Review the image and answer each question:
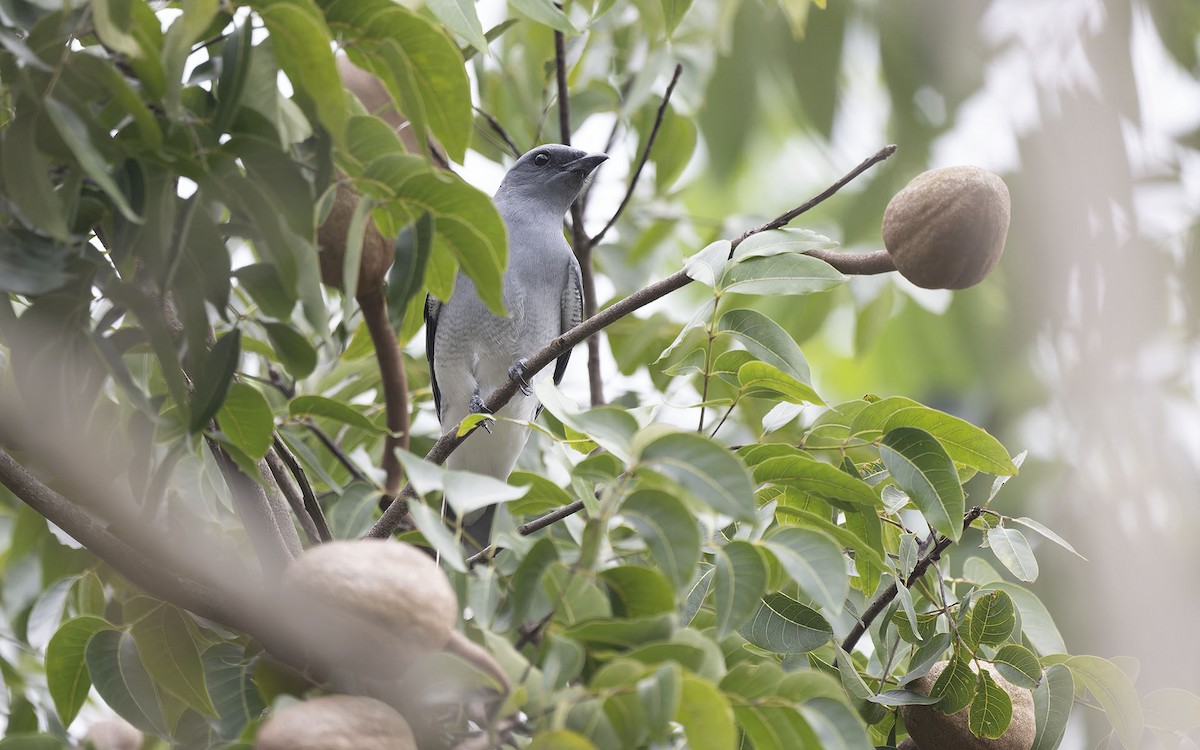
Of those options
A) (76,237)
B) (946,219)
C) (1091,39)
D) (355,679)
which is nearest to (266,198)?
(76,237)

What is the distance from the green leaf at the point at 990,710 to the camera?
196 centimetres

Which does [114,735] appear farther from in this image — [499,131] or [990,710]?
[990,710]

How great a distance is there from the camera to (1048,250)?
2646 millimetres

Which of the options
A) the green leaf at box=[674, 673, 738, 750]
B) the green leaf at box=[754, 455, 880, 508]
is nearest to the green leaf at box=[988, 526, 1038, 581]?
the green leaf at box=[754, 455, 880, 508]

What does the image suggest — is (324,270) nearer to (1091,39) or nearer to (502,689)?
(502,689)

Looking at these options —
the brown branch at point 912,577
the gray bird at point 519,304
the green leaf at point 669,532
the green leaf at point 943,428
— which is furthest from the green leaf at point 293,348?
the gray bird at point 519,304

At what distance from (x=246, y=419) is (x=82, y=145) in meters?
0.53

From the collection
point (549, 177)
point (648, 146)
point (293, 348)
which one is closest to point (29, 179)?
point (293, 348)

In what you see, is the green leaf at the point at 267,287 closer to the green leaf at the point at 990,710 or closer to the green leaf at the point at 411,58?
the green leaf at the point at 411,58

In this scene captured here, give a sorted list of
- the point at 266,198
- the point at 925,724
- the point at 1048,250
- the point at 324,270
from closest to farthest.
Result: the point at 266,198 → the point at 925,724 → the point at 324,270 → the point at 1048,250

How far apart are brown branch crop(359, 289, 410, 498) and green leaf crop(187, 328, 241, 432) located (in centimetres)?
73

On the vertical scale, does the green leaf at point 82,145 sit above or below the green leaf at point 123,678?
above

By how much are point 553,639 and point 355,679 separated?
376mm

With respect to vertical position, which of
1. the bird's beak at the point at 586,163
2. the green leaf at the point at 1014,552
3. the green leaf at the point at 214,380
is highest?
the green leaf at the point at 214,380
